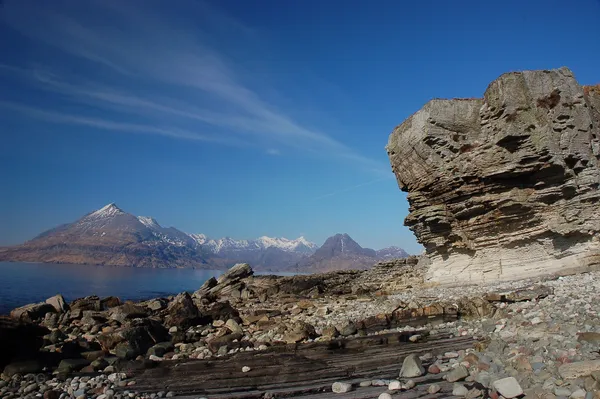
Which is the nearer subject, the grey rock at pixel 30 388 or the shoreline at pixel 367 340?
the shoreline at pixel 367 340

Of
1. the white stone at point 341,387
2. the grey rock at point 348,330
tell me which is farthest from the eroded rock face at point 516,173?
the white stone at point 341,387

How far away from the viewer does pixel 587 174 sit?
2219cm

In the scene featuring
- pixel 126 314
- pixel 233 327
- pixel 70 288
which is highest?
pixel 126 314

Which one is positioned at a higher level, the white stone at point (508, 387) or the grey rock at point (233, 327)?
the white stone at point (508, 387)

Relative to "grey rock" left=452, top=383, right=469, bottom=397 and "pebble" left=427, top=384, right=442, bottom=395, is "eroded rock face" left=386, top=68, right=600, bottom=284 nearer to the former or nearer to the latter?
"grey rock" left=452, top=383, right=469, bottom=397

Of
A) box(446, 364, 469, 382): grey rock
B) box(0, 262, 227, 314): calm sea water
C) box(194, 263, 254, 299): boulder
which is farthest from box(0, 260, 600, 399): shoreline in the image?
box(0, 262, 227, 314): calm sea water

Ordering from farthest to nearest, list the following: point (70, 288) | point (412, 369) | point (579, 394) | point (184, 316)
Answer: point (70, 288), point (184, 316), point (412, 369), point (579, 394)

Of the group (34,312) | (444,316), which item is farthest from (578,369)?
(34,312)

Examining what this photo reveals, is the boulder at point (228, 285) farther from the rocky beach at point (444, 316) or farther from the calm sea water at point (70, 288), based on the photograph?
the calm sea water at point (70, 288)

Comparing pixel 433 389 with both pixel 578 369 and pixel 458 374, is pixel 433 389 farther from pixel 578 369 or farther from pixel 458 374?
pixel 578 369

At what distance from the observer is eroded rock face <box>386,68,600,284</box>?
22.3 m

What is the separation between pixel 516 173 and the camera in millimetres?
23344

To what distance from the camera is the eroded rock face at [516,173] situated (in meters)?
22.3

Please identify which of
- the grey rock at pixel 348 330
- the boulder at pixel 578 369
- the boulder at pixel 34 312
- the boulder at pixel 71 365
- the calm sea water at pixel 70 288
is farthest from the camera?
the calm sea water at pixel 70 288
